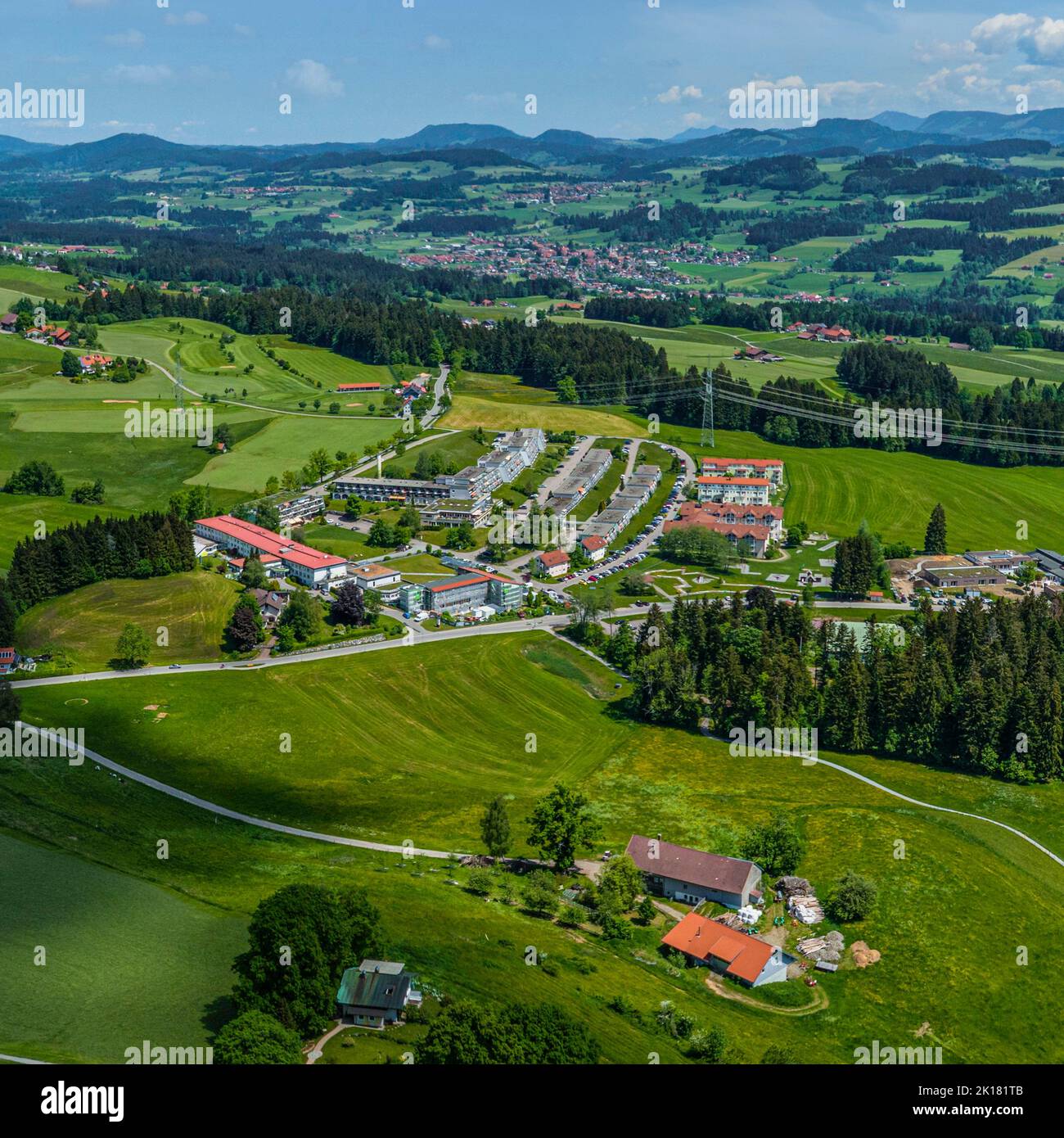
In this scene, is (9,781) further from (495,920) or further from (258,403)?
(258,403)

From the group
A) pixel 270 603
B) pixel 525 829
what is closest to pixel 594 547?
pixel 270 603

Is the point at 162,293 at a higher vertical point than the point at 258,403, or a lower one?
higher

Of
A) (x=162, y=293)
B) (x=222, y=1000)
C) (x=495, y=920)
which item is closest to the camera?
(x=222, y=1000)

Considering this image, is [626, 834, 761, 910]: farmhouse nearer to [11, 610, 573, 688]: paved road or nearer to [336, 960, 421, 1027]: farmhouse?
[336, 960, 421, 1027]: farmhouse

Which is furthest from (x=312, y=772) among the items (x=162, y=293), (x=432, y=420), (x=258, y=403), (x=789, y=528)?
(x=162, y=293)

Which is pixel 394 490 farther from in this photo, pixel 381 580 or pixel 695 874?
pixel 695 874

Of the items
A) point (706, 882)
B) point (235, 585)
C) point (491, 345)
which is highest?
point (491, 345)

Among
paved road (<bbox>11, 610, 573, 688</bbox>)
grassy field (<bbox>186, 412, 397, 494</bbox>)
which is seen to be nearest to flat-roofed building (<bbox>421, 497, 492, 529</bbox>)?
grassy field (<bbox>186, 412, 397, 494</bbox>)
